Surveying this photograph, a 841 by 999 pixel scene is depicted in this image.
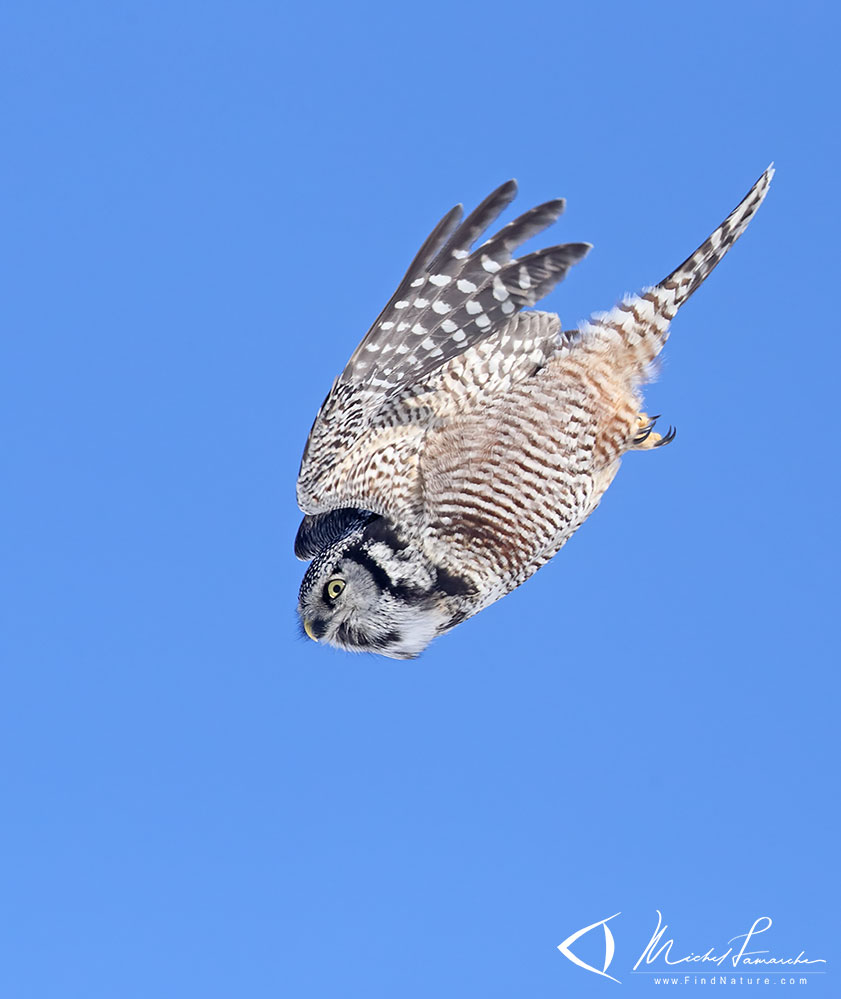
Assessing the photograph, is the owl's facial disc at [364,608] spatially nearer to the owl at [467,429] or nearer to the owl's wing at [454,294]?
the owl at [467,429]

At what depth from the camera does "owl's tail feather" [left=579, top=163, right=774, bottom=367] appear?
6.77 m

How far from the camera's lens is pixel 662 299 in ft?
22.3

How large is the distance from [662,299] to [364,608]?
6.71 ft

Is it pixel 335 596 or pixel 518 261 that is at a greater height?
pixel 518 261

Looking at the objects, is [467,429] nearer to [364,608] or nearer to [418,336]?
[418,336]

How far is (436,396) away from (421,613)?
1.07 metres

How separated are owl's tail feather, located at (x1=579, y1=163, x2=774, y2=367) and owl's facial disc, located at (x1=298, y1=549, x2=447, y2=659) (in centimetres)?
151

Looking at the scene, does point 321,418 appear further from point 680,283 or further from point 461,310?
point 680,283

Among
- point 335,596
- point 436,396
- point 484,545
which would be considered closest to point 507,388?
point 436,396

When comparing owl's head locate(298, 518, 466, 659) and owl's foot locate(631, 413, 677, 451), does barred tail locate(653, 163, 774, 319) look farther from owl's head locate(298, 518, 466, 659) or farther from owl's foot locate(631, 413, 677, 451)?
owl's head locate(298, 518, 466, 659)

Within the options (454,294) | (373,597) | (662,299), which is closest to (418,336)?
(454,294)

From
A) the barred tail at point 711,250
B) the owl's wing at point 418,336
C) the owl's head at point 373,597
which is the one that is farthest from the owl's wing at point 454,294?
the owl's head at point 373,597

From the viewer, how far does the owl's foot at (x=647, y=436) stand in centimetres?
709

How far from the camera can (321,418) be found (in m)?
6.93
